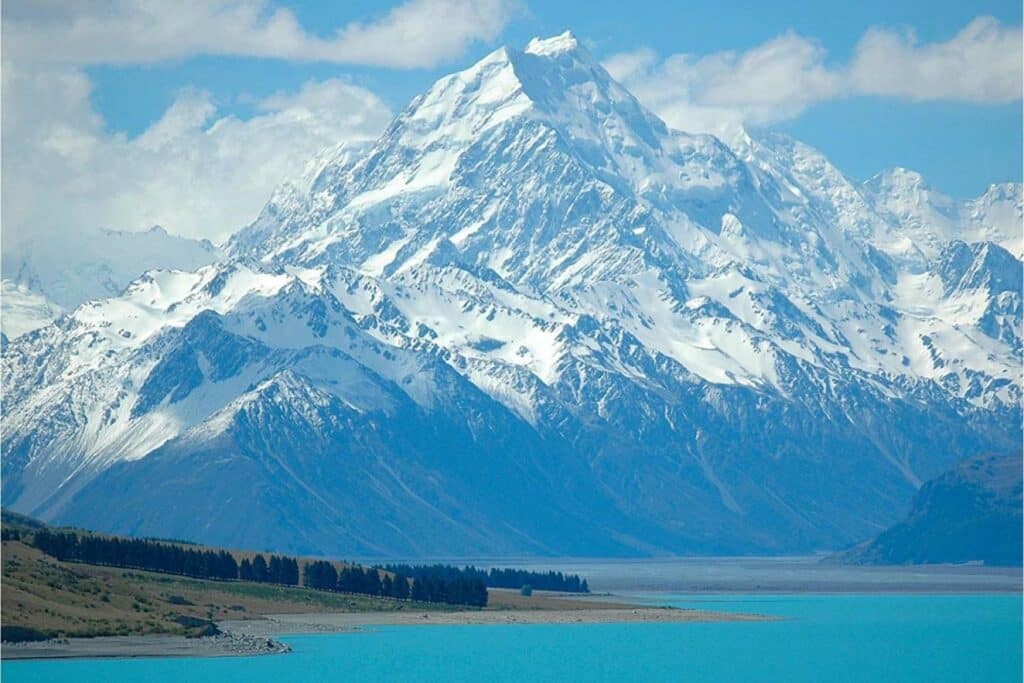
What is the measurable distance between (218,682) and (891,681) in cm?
5690

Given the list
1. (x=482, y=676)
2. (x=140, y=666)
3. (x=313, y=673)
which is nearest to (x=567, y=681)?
(x=482, y=676)

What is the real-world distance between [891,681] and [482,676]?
34.5m

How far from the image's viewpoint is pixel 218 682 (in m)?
182

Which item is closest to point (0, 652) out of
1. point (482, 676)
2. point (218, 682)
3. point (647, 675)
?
point (218, 682)

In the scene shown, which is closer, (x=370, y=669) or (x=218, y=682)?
(x=218, y=682)

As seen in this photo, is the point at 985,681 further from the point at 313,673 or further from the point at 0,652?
the point at 0,652

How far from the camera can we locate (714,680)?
194500 millimetres

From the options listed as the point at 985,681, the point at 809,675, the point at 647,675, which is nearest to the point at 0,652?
the point at 647,675

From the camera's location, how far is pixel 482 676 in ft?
639

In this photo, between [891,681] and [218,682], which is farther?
[891,681]

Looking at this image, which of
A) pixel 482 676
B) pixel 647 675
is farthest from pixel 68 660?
pixel 647 675

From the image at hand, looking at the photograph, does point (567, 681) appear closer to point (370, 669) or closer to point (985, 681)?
point (370, 669)

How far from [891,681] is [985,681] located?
7778 mm

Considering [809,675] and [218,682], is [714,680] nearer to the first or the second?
[809,675]
